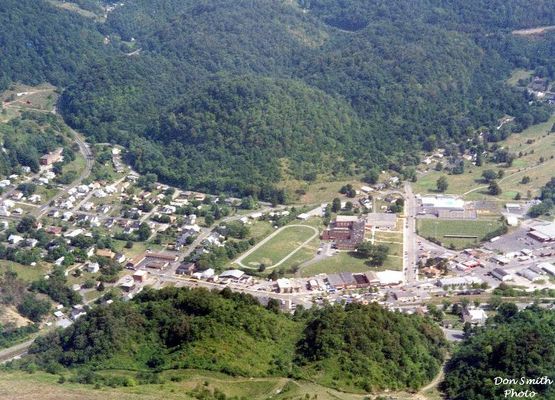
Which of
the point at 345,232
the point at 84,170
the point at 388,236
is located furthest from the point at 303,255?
the point at 84,170

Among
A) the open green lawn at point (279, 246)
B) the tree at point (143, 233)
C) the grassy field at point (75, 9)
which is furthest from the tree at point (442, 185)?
the grassy field at point (75, 9)

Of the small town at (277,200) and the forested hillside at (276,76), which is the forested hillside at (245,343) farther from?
the forested hillside at (276,76)

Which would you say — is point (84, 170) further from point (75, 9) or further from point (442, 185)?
point (75, 9)

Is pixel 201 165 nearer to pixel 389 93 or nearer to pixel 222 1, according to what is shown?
pixel 389 93

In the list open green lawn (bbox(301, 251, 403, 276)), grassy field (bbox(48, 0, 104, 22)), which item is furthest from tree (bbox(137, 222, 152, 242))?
grassy field (bbox(48, 0, 104, 22))

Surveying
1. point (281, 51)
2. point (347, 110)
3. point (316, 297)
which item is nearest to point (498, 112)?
point (347, 110)

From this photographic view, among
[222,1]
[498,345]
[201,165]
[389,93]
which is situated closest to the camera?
[498,345]

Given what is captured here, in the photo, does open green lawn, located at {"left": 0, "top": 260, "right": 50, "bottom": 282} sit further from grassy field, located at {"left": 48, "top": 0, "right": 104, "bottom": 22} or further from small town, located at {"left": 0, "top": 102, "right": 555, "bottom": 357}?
grassy field, located at {"left": 48, "top": 0, "right": 104, "bottom": 22}
